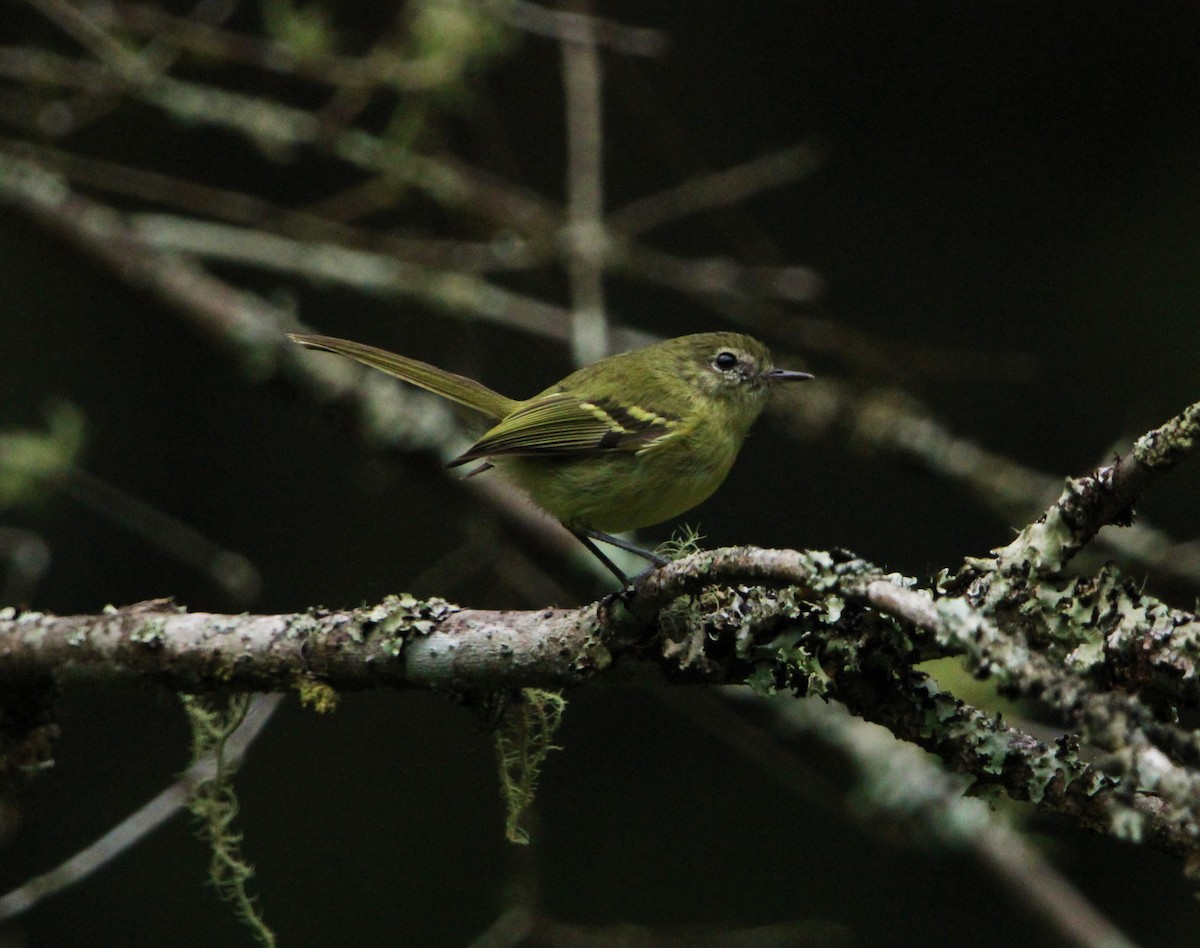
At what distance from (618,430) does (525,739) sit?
1.06 metres

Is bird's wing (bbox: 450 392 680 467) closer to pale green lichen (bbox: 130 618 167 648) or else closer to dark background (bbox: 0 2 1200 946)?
pale green lichen (bbox: 130 618 167 648)

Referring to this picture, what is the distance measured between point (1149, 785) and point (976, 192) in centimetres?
641

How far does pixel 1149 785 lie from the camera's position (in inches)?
58.1

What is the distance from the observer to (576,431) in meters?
3.58

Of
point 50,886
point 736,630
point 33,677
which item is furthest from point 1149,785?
point 50,886

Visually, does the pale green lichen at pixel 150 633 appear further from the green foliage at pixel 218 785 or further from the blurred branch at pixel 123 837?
the blurred branch at pixel 123 837

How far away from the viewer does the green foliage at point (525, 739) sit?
8.75 feet

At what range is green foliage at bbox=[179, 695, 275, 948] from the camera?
289cm

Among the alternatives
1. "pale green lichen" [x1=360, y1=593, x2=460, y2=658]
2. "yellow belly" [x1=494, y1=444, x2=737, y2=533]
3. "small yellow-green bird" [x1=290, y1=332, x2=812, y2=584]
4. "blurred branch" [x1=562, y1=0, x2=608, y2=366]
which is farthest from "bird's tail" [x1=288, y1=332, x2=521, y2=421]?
"pale green lichen" [x1=360, y1=593, x2=460, y2=658]

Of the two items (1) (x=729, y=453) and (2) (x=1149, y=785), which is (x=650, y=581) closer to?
(2) (x=1149, y=785)

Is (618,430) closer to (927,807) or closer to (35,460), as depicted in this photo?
(927,807)

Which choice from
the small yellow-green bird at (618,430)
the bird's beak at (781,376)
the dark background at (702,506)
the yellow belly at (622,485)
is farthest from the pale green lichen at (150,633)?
the dark background at (702,506)

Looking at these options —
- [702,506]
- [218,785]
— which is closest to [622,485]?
[218,785]

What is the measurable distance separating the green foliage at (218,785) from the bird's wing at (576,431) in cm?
86
